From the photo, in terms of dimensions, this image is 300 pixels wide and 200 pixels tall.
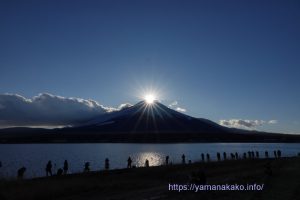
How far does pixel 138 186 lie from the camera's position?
2820 centimetres

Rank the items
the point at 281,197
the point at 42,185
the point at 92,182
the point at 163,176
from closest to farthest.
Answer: the point at 281,197
the point at 42,185
the point at 92,182
the point at 163,176

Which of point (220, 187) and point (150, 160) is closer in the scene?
point (220, 187)

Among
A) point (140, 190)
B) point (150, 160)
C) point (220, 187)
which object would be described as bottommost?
point (140, 190)

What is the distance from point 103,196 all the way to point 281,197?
382 inches

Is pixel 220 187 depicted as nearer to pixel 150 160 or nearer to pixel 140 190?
pixel 140 190

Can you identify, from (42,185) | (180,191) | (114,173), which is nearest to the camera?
(180,191)

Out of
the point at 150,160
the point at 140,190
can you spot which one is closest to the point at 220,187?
the point at 140,190

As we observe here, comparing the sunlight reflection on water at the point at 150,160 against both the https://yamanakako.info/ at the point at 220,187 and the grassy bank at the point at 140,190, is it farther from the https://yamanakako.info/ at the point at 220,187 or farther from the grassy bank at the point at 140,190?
the https://yamanakako.info/ at the point at 220,187

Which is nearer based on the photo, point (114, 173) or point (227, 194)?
point (227, 194)

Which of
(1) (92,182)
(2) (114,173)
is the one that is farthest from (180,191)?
(2) (114,173)

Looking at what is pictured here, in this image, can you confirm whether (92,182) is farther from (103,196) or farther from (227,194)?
(227,194)

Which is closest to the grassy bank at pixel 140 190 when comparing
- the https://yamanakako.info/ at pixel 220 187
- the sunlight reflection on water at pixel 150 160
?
the https://yamanakako.info/ at pixel 220 187

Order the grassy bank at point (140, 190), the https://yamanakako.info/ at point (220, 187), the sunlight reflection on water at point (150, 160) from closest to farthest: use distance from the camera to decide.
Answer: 1. the grassy bank at point (140, 190)
2. the https://yamanakako.info/ at point (220, 187)
3. the sunlight reflection on water at point (150, 160)

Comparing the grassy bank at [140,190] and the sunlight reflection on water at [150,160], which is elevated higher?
the sunlight reflection on water at [150,160]
